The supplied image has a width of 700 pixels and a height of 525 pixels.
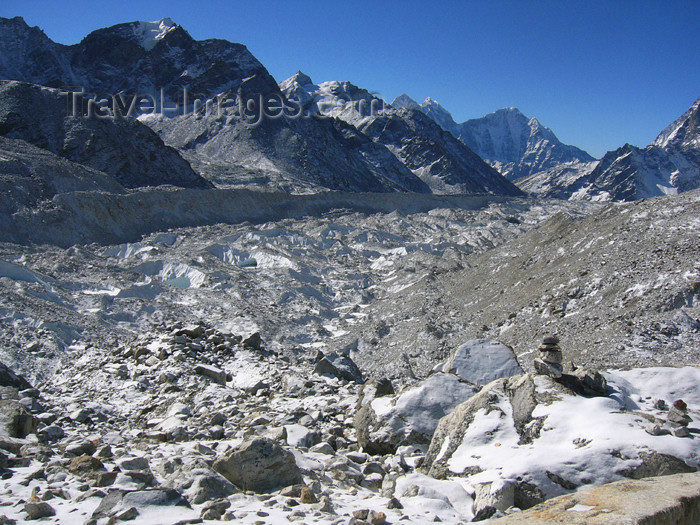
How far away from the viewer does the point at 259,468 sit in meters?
5.55

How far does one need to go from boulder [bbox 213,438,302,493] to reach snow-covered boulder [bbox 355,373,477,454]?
165 cm

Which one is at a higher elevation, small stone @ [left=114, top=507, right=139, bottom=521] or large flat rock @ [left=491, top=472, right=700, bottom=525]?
large flat rock @ [left=491, top=472, right=700, bottom=525]

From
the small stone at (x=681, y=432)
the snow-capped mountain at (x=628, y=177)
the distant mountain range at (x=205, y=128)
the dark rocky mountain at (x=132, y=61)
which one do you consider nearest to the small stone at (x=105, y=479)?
the small stone at (x=681, y=432)

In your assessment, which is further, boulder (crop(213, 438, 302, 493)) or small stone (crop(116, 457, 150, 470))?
small stone (crop(116, 457, 150, 470))

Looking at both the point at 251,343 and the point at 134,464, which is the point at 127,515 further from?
the point at 251,343

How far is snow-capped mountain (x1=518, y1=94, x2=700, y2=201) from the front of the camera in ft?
496

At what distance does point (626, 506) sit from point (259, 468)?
3230mm

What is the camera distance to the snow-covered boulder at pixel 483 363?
8.60 m

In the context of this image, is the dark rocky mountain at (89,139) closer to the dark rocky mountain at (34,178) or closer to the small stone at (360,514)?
the dark rocky mountain at (34,178)

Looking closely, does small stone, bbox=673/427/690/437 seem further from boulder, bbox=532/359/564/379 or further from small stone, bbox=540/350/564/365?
small stone, bbox=540/350/564/365

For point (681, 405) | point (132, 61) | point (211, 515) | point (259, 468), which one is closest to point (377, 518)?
point (211, 515)

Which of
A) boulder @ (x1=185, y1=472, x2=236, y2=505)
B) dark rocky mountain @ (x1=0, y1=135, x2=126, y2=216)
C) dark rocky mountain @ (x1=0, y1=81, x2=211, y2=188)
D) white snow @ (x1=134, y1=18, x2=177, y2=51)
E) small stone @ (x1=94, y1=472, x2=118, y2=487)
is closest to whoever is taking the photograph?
boulder @ (x1=185, y1=472, x2=236, y2=505)

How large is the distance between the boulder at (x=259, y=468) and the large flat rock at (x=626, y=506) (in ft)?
7.04

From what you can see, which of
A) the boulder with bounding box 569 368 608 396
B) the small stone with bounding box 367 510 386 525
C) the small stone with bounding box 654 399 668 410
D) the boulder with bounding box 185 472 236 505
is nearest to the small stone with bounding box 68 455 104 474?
the boulder with bounding box 185 472 236 505
